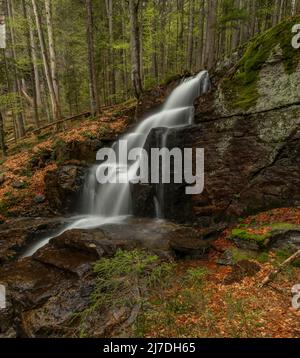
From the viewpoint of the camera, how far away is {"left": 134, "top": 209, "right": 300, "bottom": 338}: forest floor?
4.38 metres

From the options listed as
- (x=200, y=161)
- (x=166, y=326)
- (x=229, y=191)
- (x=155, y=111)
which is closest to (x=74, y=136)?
(x=155, y=111)

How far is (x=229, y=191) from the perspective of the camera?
8391mm

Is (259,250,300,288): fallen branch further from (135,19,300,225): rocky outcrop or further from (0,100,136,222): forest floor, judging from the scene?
(0,100,136,222): forest floor

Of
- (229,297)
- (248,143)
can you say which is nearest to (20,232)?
(229,297)

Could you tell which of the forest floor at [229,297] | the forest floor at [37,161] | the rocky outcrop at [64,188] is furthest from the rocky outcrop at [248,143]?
the forest floor at [37,161]

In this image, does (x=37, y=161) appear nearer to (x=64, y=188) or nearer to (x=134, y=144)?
(x=64, y=188)

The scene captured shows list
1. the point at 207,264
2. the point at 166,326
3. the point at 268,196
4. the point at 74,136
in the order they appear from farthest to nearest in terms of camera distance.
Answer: the point at 74,136 → the point at 268,196 → the point at 207,264 → the point at 166,326

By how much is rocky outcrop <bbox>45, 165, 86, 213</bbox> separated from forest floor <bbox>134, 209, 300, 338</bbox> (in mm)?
5890

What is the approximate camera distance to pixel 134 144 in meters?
12.4

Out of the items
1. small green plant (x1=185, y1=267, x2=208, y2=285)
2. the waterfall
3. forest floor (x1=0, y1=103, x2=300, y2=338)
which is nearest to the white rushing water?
the waterfall

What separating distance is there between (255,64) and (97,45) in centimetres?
1412

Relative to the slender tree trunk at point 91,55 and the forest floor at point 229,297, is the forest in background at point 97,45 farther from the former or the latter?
the forest floor at point 229,297
